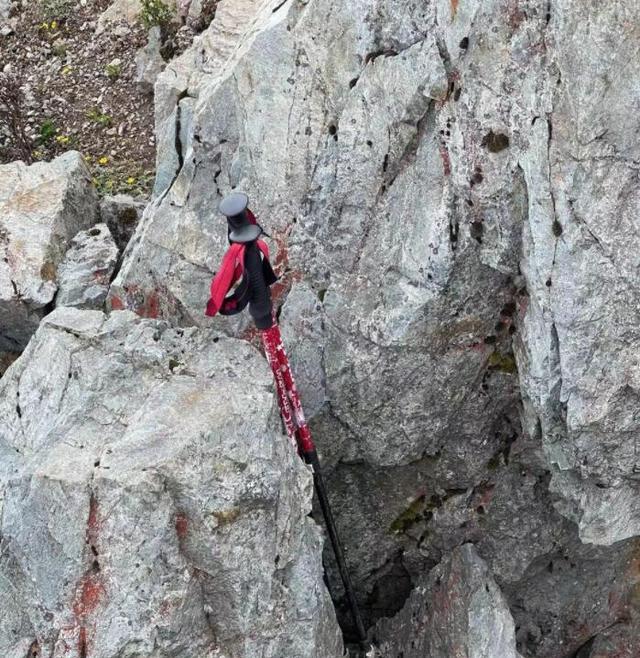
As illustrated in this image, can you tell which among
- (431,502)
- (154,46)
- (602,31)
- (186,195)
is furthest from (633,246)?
(154,46)

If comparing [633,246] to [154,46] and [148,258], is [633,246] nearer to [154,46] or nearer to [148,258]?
[148,258]

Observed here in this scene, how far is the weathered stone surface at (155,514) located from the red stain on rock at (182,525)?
0.04ft

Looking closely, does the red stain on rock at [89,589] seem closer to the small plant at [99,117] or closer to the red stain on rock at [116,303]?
the red stain on rock at [116,303]

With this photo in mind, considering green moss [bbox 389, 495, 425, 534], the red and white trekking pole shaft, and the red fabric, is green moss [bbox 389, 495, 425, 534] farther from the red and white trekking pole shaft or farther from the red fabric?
the red fabric

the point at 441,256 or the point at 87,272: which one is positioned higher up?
the point at 441,256

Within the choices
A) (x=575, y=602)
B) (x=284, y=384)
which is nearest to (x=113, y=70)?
(x=284, y=384)

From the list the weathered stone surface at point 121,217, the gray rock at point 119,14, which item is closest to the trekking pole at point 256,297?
the weathered stone surface at point 121,217

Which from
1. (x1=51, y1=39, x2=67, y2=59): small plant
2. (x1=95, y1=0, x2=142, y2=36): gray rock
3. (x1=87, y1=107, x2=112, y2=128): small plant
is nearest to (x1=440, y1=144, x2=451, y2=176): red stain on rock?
(x1=87, y1=107, x2=112, y2=128): small plant

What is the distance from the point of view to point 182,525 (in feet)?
26.2

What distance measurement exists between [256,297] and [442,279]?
211cm

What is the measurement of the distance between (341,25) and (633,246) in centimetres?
418

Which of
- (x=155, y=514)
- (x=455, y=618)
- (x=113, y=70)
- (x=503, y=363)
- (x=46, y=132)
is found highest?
(x=113, y=70)

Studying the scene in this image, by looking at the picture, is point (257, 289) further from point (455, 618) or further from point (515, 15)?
point (455, 618)

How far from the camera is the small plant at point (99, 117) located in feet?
59.1
